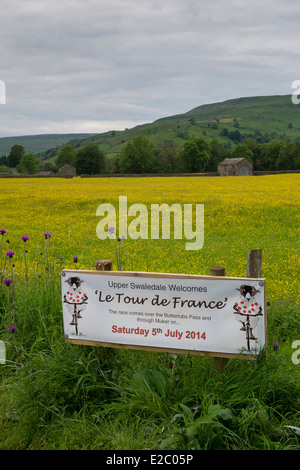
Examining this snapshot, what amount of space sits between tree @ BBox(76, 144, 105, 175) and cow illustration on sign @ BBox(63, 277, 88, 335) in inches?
4152

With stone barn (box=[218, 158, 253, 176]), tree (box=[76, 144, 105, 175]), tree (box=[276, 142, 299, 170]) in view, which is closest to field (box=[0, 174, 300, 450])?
stone barn (box=[218, 158, 253, 176])

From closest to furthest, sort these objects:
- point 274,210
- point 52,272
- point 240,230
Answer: point 52,272
point 240,230
point 274,210

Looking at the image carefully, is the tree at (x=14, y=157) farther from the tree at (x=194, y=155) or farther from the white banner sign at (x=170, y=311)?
the white banner sign at (x=170, y=311)

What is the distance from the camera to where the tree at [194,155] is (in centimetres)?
10294

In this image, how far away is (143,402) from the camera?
458 cm

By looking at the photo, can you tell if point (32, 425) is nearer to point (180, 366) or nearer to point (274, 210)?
point (180, 366)

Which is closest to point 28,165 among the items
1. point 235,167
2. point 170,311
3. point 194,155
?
point 194,155

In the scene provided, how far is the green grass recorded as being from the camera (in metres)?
4.20

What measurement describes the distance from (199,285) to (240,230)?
15513 mm

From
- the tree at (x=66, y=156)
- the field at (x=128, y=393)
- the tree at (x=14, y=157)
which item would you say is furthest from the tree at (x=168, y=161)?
the field at (x=128, y=393)

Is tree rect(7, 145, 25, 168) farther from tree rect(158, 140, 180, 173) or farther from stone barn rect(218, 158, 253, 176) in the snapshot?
stone barn rect(218, 158, 253, 176)

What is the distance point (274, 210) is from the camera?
78.6 feet

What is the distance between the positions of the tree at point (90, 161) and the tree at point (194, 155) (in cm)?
2035
